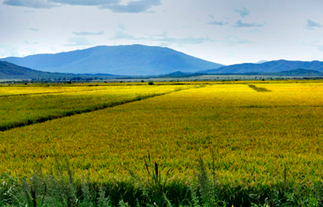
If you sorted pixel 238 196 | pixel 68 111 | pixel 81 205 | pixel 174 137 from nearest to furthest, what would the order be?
pixel 81 205 → pixel 238 196 → pixel 174 137 → pixel 68 111

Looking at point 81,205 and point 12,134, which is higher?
point 81,205

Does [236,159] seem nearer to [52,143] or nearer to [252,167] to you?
[252,167]

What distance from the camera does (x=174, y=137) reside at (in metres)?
13.4

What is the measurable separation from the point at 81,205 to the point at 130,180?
93.6 inches

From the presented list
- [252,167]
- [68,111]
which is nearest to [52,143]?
[252,167]

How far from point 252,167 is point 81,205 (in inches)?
189

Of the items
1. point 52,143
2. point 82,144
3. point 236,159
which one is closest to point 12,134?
point 52,143

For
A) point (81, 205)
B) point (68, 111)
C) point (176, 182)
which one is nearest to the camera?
point (81, 205)

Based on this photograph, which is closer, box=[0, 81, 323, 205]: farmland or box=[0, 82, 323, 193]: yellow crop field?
box=[0, 81, 323, 205]: farmland

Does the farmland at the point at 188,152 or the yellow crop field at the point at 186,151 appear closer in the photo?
the farmland at the point at 188,152

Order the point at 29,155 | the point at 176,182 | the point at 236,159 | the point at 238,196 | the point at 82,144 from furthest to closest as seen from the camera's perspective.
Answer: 1. the point at 82,144
2. the point at 29,155
3. the point at 236,159
4. the point at 176,182
5. the point at 238,196

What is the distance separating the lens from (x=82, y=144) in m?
12.3

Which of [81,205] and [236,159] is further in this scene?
[236,159]

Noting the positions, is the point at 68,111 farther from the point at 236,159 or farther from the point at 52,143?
the point at 236,159
